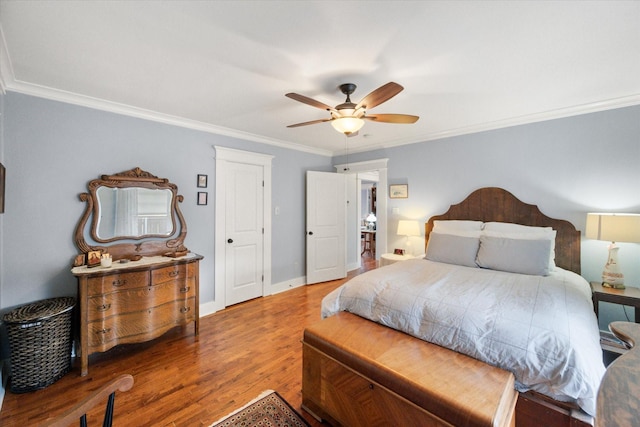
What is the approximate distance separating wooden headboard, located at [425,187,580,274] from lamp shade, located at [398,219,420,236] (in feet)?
0.59

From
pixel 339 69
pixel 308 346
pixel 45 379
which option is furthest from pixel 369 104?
pixel 45 379

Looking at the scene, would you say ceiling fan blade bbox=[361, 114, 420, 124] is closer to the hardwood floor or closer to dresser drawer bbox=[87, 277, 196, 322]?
the hardwood floor

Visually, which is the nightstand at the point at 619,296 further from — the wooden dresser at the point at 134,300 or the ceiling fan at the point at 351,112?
the wooden dresser at the point at 134,300

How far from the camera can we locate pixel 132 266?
7.86ft

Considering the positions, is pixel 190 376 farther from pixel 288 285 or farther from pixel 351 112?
pixel 351 112

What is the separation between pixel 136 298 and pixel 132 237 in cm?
72

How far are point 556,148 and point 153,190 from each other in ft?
14.9

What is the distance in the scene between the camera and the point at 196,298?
9.23 feet

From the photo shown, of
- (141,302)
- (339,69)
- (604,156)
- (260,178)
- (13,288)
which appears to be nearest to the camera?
(339,69)

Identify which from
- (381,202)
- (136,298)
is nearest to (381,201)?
(381,202)

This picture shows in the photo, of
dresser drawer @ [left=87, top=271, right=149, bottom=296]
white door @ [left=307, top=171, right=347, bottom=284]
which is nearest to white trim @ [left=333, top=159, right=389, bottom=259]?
white door @ [left=307, top=171, right=347, bottom=284]

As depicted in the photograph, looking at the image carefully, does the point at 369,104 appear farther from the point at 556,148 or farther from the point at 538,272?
the point at 556,148

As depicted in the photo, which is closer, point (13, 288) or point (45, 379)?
point (45, 379)

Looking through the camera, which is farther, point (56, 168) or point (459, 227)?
point (459, 227)
